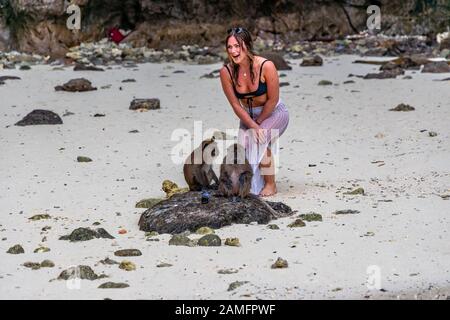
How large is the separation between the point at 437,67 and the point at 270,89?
8.27 meters

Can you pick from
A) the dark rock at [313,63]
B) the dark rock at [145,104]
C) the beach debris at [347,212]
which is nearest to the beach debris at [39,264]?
the beach debris at [347,212]

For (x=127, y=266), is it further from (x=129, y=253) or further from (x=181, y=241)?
(x=181, y=241)

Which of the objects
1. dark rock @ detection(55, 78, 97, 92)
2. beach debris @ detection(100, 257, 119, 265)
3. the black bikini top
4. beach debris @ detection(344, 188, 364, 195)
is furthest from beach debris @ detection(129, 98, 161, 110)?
beach debris @ detection(100, 257, 119, 265)

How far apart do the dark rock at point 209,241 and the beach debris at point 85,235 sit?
2.09ft

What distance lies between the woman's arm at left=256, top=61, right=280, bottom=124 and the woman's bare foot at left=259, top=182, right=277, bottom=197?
48 cm

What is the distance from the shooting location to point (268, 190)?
768 centimetres

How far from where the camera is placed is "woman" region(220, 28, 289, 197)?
293 inches

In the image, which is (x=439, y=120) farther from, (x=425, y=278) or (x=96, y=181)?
(x=425, y=278)

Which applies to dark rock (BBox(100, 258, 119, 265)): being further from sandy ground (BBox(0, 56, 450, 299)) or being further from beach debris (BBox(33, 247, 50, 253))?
beach debris (BBox(33, 247, 50, 253))

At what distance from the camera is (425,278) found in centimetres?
533

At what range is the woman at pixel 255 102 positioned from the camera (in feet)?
24.4

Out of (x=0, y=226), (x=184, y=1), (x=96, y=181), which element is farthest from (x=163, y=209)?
(x=184, y=1)

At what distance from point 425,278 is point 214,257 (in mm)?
1222

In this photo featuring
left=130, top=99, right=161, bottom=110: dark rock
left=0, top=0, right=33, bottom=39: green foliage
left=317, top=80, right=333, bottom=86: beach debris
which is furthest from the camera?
left=0, top=0, right=33, bottom=39: green foliage
